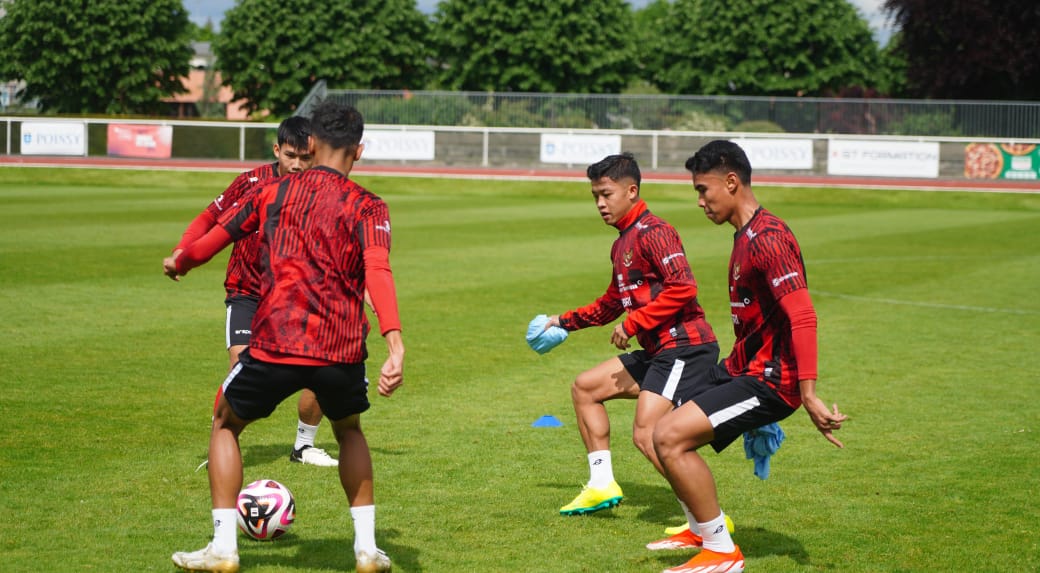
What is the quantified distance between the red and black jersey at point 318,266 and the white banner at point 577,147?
34862mm

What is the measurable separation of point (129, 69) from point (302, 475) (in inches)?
2622

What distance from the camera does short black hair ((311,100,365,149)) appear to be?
550 cm

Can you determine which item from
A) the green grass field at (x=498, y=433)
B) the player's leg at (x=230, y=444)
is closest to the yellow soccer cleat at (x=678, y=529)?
the green grass field at (x=498, y=433)

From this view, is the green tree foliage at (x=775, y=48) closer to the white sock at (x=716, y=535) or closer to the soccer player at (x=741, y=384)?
the soccer player at (x=741, y=384)

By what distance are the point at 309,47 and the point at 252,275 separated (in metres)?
62.7

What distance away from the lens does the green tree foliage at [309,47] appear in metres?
67.8

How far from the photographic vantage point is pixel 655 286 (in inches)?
269

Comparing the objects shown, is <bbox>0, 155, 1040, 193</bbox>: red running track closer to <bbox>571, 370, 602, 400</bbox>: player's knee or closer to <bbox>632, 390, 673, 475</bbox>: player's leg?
<bbox>571, 370, 602, 400</bbox>: player's knee

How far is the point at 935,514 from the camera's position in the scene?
6.92 meters

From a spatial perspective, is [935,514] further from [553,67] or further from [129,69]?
[129,69]

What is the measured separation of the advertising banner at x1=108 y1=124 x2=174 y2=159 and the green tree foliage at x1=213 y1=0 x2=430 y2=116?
1002 inches

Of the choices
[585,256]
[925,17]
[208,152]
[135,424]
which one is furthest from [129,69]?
[135,424]

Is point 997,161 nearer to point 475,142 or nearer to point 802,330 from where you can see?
point 475,142

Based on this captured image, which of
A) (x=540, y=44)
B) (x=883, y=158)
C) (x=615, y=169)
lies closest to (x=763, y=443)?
(x=615, y=169)
